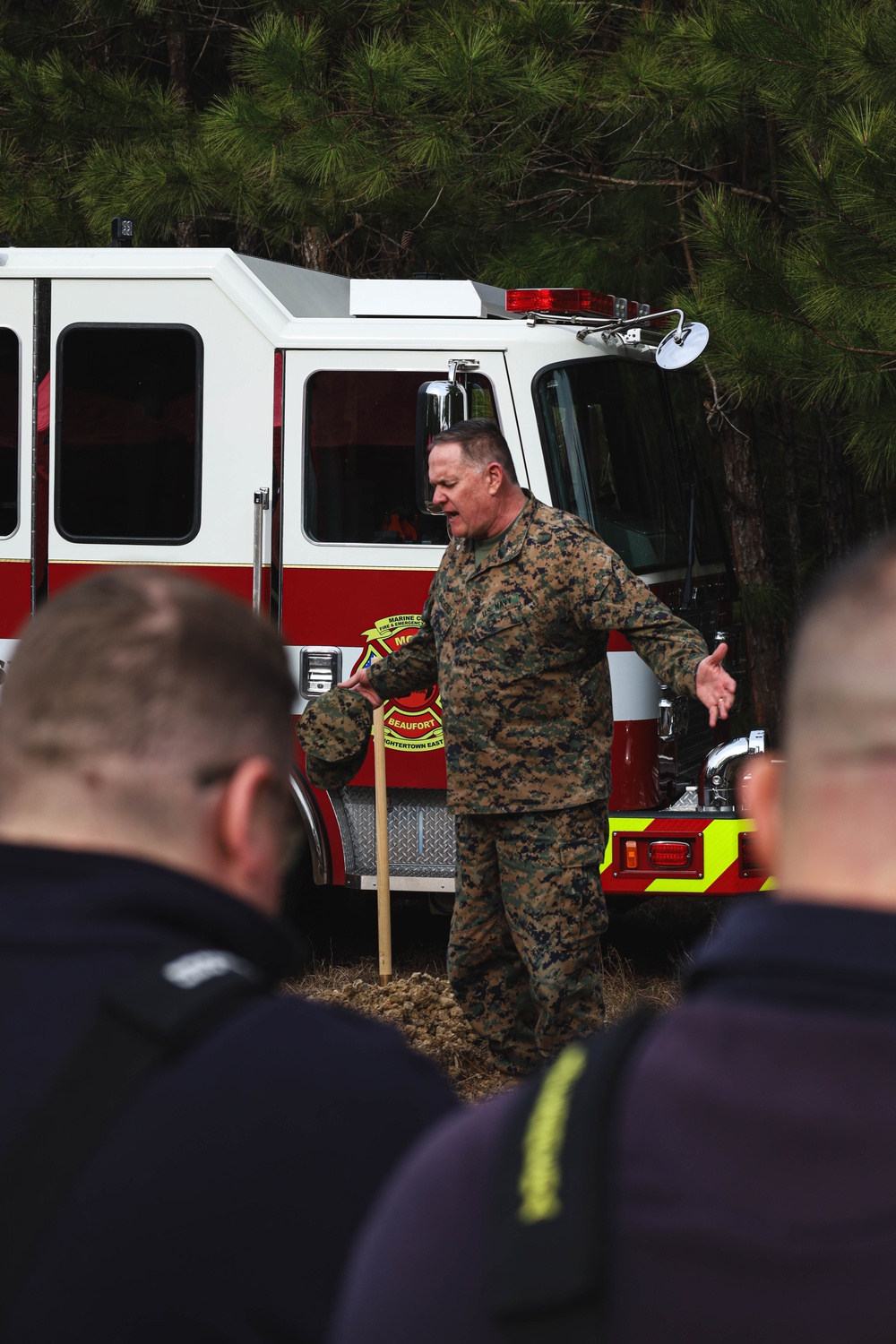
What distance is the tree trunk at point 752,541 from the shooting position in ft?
26.4

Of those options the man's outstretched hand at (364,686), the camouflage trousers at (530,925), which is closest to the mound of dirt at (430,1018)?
the camouflage trousers at (530,925)

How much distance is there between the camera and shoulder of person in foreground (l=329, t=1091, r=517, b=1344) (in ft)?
2.78

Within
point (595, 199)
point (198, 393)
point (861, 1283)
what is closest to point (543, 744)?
point (198, 393)

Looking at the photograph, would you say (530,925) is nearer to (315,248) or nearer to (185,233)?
(315,248)

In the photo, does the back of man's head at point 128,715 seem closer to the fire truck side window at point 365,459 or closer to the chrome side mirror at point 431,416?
the chrome side mirror at point 431,416

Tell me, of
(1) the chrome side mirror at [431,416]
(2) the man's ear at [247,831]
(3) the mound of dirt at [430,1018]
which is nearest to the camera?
(2) the man's ear at [247,831]

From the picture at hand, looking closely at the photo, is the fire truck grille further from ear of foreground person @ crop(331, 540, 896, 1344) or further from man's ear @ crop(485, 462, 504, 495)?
ear of foreground person @ crop(331, 540, 896, 1344)

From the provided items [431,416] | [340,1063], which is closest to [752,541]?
[431,416]

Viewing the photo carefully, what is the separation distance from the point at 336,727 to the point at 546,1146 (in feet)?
11.6

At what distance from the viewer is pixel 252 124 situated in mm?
6562

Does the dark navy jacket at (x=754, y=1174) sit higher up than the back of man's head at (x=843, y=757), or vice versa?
the back of man's head at (x=843, y=757)

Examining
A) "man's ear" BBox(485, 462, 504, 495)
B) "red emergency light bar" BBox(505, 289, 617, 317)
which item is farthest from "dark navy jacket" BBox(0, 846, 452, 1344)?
"red emergency light bar" BBox(505, 289, 617, 317)

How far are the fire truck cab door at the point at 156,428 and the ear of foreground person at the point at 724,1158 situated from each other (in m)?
4.54

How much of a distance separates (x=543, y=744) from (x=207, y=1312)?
3324 millimetres
